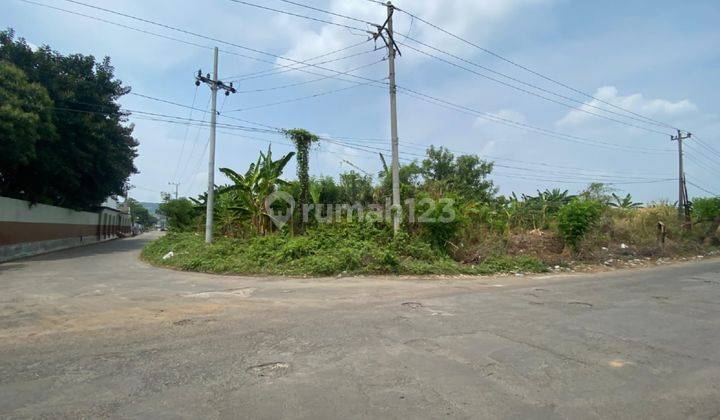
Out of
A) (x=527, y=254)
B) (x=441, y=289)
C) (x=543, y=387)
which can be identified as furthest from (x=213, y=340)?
(x=527, y=254)

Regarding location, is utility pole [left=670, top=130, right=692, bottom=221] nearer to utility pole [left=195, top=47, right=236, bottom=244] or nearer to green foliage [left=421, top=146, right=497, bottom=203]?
green foliage [left=421, top=146, right=497, bottom=203]

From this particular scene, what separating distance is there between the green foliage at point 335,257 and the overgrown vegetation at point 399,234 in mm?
38

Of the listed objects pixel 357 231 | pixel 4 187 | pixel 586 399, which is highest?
pixel 4 187

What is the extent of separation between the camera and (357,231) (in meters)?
17.0

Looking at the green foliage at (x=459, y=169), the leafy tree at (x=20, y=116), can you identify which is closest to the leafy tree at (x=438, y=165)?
the green foliage at (x=459, y=169)

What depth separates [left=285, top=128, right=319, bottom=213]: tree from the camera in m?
19.6

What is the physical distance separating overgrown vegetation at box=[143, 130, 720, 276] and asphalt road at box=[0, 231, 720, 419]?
4761mm

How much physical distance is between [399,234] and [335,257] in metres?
2.89

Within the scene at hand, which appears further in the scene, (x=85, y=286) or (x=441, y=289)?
(x=85, y=286)

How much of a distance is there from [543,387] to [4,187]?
28.9 meters

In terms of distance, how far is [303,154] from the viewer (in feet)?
65.0

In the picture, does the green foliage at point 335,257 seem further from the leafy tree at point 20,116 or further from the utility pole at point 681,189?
the utility pole at point 681,189

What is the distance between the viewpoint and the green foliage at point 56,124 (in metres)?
18.1

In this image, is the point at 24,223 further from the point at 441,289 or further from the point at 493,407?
the point at 493,407
